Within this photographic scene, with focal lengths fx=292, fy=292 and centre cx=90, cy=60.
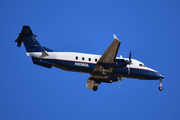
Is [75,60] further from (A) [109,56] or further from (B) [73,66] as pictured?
(A) [109,56]

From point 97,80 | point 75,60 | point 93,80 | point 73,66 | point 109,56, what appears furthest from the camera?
point 93,80

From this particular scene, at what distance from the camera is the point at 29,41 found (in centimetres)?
3931

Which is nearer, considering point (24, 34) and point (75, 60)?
point (24, 34)

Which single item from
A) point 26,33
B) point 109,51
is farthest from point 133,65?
point 26,33

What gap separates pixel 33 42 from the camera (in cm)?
3941

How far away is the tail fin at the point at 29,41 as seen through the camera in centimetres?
3891

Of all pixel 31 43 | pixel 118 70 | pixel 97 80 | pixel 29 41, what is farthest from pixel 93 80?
pixel 29 41

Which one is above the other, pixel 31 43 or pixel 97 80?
pixel 31 43

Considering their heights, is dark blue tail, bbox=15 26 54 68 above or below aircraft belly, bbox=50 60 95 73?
above

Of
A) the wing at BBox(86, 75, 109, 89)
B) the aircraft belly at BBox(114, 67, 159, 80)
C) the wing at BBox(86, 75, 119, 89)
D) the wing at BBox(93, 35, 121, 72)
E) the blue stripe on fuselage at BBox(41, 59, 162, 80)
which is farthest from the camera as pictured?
the wing at BBox(86, 75, 119, 89)

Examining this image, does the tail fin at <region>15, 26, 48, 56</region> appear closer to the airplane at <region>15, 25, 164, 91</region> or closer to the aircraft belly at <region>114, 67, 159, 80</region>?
the airplane at <region>15, 25, 164, 91</region>

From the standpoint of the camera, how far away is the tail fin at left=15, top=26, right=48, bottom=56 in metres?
38.9

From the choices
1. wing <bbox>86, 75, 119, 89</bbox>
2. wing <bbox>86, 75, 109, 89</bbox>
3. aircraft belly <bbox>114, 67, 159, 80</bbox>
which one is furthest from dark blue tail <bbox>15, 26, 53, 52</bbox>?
aircraft belly <bbox>114, 67, 159, 80</bbox>

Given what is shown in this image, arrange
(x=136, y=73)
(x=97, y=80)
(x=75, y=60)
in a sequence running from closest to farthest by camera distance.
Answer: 1. (x=75, y=60)
2. (x=136, y=73)
3. (x=97, y=80)
